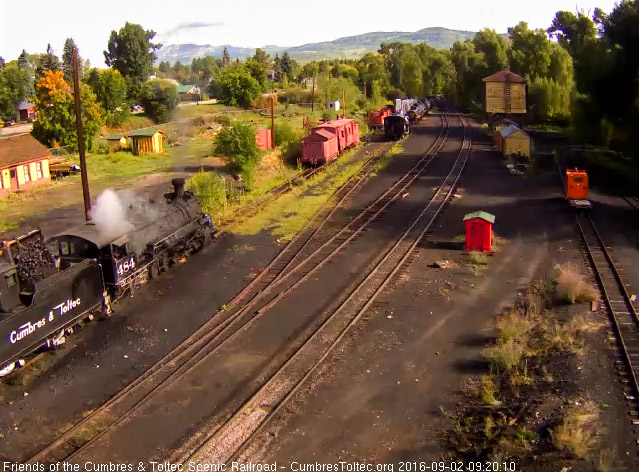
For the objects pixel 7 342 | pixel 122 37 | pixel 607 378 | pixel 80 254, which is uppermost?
pixel 122 37

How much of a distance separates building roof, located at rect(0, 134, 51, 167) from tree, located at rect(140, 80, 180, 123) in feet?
106

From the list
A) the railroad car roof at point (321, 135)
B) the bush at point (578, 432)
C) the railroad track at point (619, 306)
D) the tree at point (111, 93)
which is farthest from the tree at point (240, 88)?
the bush at point (578, 432)

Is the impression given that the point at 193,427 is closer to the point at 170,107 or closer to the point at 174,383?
the point at 174,383

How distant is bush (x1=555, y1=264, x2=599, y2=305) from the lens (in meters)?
15.6

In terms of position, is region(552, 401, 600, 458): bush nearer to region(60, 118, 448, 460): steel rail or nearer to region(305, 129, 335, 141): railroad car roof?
region(60, 118, 448, 460): steel rail

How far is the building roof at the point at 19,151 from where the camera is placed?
109 feet

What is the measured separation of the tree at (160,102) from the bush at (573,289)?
59.2 m

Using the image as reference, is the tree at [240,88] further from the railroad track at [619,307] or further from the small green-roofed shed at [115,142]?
the railroad track at [619,307]

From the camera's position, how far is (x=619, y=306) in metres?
15.3

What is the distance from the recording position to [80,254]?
14.7 m

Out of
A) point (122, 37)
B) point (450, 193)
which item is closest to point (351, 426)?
point (450, 193)

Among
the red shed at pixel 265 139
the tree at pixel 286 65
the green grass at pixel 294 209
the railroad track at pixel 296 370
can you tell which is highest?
the tree at pixel 286 65

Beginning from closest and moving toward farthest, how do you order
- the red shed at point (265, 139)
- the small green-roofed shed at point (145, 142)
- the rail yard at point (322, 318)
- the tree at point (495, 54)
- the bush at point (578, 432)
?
1. the bush at point (578, 432)
2. the rail yard at point (322, 318)
3. the red shed at point (265, 139)
4. the small green-roofed shed at point (145, 142)
5. the tree at point (495, 54)

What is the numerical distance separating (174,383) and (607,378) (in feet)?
28.3
